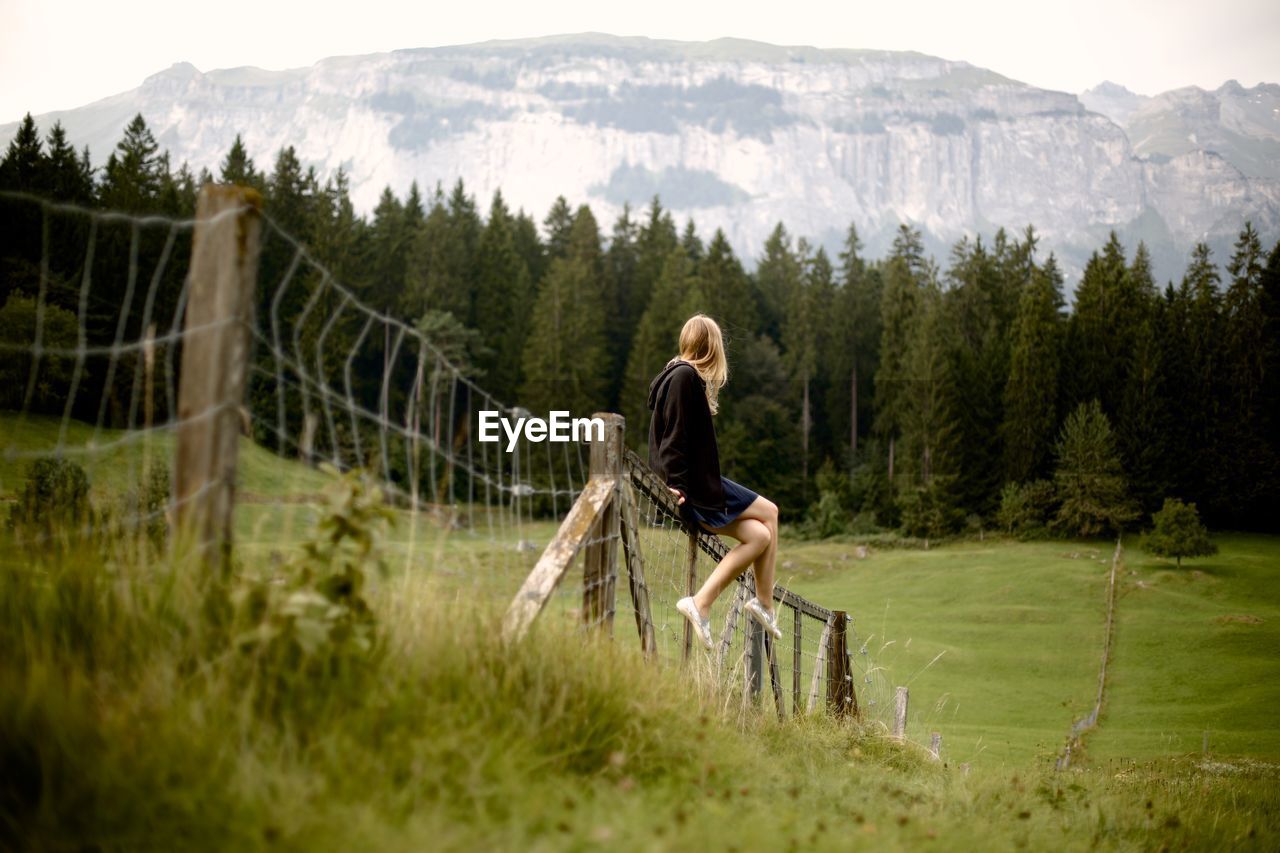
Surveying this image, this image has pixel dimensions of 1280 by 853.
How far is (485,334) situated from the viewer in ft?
238

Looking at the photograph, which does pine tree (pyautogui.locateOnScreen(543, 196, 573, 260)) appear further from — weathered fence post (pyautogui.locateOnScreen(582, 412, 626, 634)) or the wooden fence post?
weathered fence post (pyautogui.locateOnScreen(582, 412, 626, 634))

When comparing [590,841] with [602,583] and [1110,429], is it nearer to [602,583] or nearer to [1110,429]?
[602,583]

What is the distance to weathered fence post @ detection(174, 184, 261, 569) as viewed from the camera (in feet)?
9.14

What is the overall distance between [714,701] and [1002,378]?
2562 inches

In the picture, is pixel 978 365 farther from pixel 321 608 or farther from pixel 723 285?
pixel 321 608

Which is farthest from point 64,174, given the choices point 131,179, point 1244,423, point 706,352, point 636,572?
point 1244,423

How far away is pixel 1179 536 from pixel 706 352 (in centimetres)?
4598

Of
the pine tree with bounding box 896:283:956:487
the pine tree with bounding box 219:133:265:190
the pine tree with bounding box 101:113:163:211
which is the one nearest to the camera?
the pine tree with bounding box 101:113:163:211

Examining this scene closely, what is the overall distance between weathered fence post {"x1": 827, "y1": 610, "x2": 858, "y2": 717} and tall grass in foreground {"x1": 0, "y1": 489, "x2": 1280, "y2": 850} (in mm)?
4135

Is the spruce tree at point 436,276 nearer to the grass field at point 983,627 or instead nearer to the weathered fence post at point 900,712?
the grass field at point 983,627

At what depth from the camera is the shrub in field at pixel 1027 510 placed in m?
57.1

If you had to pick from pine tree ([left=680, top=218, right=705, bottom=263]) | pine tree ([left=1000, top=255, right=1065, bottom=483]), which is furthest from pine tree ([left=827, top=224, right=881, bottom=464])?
pine tree ([left=680, top=218, right=705, bottom=263])

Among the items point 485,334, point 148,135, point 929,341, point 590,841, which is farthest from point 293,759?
point 148,135

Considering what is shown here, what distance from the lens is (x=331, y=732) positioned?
8.33 feet
